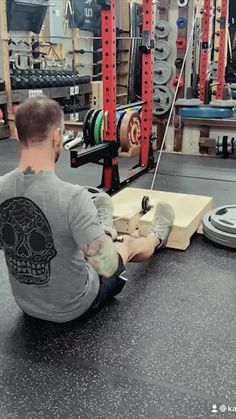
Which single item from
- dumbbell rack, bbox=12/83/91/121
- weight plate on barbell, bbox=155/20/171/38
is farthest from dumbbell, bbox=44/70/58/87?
weight plate on barbell, bbox=155/20/171/38

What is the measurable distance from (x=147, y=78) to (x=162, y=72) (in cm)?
125

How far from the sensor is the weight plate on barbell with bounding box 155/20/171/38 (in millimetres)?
4891

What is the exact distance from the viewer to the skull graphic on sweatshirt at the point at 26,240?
1.38 metres

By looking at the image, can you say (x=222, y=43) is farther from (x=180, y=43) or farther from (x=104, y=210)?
(x=104, y=210)

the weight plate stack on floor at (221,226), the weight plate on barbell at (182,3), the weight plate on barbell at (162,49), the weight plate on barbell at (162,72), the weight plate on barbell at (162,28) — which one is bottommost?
the weight plate stack on floor at (221,226)

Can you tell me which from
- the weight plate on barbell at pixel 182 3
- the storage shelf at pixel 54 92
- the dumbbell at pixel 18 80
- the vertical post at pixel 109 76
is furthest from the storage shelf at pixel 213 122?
the dumbbell at pixel 18 80

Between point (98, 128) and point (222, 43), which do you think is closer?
point (98, 128)

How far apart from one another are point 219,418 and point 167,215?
44.6 inches

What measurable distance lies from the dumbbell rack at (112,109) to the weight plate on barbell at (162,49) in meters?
1.28

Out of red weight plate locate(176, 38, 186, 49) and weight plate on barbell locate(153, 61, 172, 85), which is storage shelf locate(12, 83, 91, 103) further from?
red weight plate locate(176, 38, 186, 49)

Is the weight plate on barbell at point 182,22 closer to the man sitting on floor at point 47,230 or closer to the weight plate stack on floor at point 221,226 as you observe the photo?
the weight plate stack on floor at point 221,226

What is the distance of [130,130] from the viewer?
4.21m

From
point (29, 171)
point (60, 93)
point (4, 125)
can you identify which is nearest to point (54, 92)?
point (60, 93)

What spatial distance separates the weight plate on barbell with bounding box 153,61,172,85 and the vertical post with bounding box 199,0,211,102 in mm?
554
